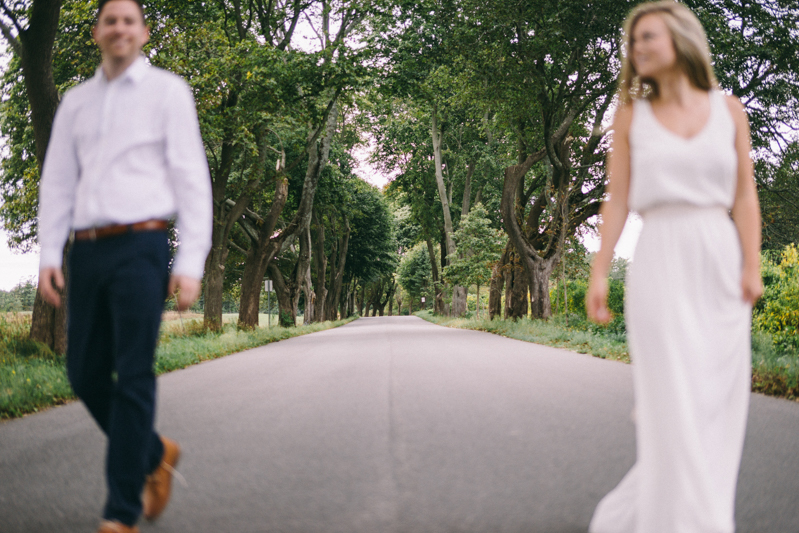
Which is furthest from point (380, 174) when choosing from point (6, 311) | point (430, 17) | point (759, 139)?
point (6, 311)

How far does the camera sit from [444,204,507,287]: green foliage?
2559 centimetres

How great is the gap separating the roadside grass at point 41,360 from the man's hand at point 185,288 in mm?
4256

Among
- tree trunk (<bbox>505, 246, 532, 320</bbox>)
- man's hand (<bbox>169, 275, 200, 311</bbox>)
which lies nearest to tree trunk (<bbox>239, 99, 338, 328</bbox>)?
tree trunk (<bbox>505, 246, 532, 320</bbox>)

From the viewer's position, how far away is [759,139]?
17.2m

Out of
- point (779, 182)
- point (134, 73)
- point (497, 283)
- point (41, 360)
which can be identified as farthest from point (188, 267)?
point (497, 283)

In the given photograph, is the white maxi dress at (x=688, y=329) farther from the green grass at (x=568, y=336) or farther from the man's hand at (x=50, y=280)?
the green grass at (x=568, y=336)

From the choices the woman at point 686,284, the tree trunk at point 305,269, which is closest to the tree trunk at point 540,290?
the tree trunk at point 305,269

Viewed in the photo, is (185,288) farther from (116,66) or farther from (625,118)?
(625,118)

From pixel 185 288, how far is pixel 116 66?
39.6 inches

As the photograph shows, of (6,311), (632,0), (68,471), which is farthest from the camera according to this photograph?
(632,0)

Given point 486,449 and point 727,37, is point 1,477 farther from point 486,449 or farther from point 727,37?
point 727,37

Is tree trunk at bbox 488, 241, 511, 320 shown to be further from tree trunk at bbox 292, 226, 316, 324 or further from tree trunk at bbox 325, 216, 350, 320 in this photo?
tree trunk at bbox 325, 216, 350, 320

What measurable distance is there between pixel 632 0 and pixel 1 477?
1472 cm

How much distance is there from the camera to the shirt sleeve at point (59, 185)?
2.69 meters
